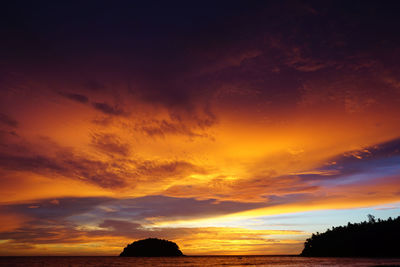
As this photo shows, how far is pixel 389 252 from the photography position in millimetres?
188875

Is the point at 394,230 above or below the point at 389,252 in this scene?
above

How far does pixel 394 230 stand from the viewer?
649 ft

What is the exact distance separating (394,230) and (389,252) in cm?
1638
